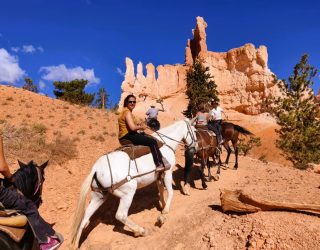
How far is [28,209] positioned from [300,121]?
20.0m

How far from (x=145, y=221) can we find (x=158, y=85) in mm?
74555

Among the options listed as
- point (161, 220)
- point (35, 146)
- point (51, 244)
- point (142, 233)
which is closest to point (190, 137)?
point (161, 220)

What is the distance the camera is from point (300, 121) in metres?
20.7

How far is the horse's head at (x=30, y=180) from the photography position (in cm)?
556

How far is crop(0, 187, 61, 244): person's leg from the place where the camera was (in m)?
5.01

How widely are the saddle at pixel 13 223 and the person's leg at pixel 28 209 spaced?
0.10m

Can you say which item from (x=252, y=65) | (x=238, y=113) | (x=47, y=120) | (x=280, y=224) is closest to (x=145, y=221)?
(x=280, y=224)

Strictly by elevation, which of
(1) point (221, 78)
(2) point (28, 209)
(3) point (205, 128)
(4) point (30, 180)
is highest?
(1) point (221, 78)

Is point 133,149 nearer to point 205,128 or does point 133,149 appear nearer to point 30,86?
point 205,128

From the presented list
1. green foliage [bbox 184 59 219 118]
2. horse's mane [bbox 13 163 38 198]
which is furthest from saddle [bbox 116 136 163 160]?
green foliage [bbox 184 59 219 118]

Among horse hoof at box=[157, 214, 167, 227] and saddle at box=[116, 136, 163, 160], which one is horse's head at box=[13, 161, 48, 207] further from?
horse hoof at box=[157, 214, 167, 227]

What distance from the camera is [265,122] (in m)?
54.5

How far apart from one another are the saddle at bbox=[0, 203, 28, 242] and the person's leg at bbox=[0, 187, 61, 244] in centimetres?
10

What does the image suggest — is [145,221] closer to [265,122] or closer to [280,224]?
[280,224]
